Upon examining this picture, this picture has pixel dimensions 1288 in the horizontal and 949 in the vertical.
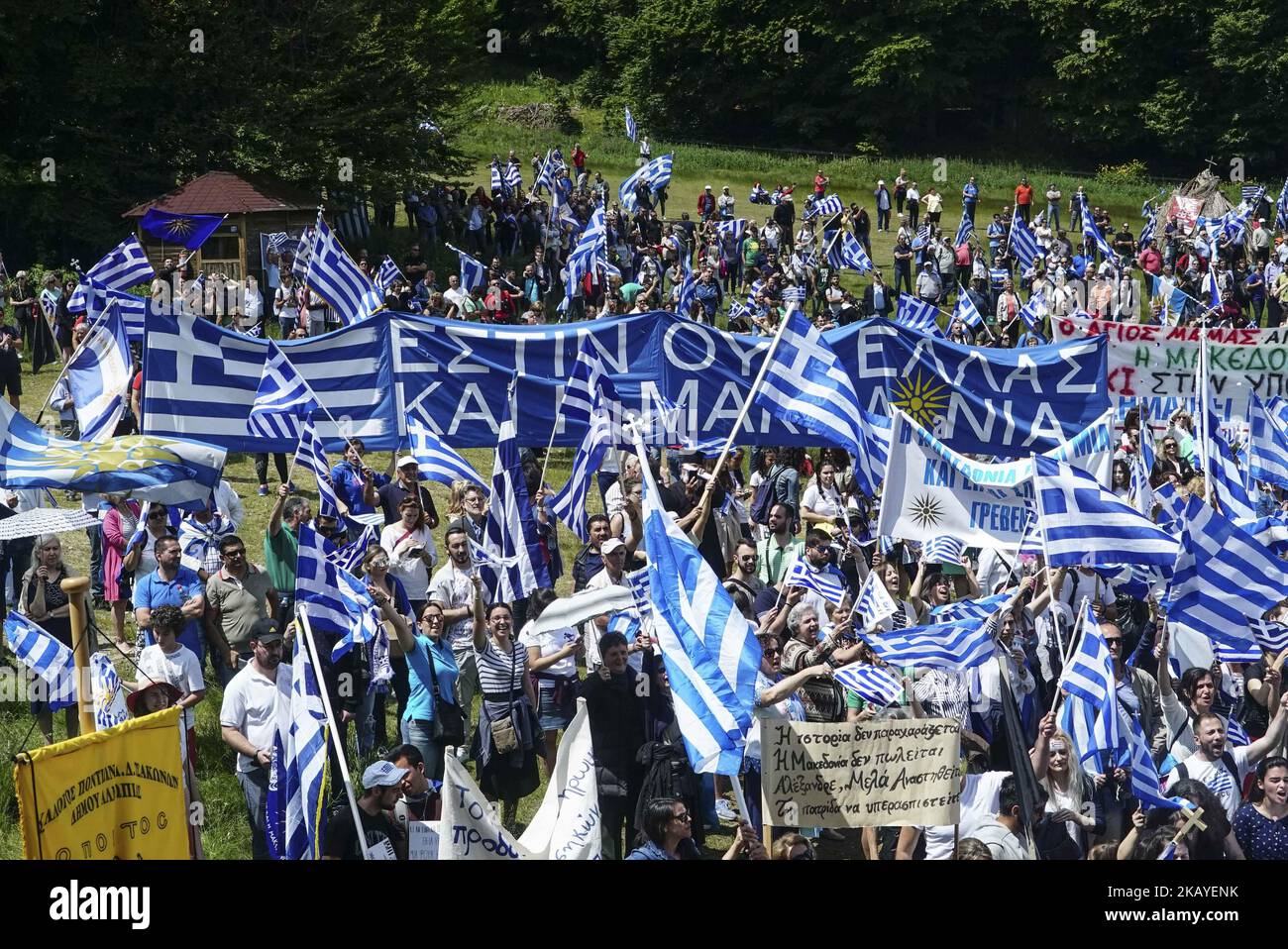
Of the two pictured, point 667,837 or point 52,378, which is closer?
point 667,837

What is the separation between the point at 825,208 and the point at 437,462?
1025 inches

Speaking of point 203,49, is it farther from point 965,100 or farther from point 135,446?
point 965,100

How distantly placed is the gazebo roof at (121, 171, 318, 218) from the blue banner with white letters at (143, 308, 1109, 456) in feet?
54.5

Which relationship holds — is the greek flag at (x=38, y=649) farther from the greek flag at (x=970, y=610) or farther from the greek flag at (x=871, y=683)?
the greek flag at (x=970, y=610)

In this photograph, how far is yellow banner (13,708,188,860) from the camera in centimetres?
822

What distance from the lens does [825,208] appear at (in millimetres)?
38781

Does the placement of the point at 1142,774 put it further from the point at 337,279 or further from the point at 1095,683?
the point at 337,279

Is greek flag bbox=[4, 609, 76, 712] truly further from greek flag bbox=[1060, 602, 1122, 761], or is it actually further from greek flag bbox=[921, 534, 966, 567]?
greek flag bbox=[921, 534, 966, 567]

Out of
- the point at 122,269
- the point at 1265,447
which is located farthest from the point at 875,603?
the point at 122,269

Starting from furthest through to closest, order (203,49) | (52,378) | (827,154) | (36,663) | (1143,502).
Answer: (827,154) → (203,49) → (52,378) → (1143,502) → (36,663)

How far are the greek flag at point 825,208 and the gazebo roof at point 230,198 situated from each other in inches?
421
